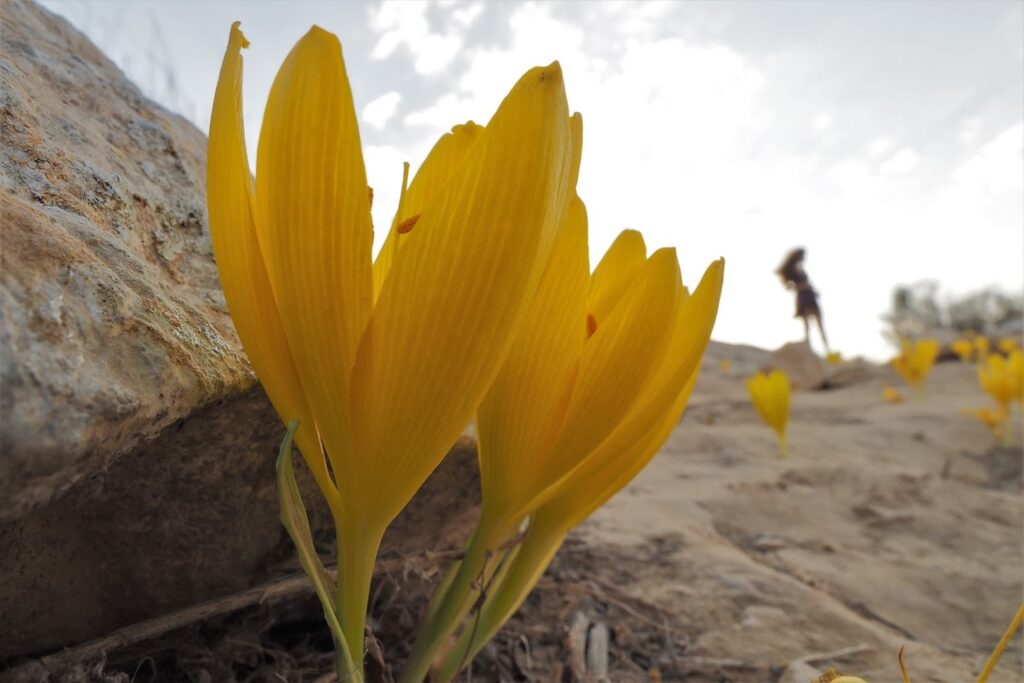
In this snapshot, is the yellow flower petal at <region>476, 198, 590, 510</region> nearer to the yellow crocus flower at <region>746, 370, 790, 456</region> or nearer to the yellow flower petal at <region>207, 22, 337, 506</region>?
A: the yellow flower petal at <region>207, 22, 337, 506</region>

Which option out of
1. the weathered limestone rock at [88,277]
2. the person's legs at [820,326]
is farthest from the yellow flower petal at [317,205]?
the person's legs at [820,326]

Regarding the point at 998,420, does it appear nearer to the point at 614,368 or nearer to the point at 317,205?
the point at 614,368

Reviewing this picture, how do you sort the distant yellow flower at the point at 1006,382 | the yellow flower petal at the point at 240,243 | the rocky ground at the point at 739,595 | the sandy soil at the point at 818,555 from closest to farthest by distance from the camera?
the yellow flower petal at the point at 240,243, the rocky ground at the point at 739,595, the sandy soil at the point at 818,555, the distant yellow flower at the point at 1006,382

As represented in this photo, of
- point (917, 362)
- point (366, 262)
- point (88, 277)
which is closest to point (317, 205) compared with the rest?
point (366, 262)

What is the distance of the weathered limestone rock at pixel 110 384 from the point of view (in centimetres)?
36

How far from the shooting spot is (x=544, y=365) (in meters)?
0.53

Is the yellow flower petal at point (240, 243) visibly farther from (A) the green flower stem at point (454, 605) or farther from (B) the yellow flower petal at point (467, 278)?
(A) the green flower stem at point (454, 605)

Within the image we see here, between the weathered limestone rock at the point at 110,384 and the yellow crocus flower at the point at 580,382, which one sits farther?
the yellow crocus flower at the point at 580,382

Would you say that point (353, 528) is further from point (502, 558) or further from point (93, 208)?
point (93, 208)

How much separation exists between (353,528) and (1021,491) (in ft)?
11.0

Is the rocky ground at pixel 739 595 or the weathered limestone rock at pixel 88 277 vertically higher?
the weathered limestone rock at pixel 88 277

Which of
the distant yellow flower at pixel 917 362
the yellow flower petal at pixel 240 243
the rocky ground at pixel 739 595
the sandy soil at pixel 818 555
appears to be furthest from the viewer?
→ the distant yellow flower at pixel 917 362

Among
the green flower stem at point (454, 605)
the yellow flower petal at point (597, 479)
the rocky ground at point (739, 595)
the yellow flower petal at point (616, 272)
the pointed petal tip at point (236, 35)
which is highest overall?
the pointed petal tip at point (236, 35)

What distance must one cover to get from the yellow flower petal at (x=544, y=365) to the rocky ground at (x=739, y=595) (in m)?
0.25
